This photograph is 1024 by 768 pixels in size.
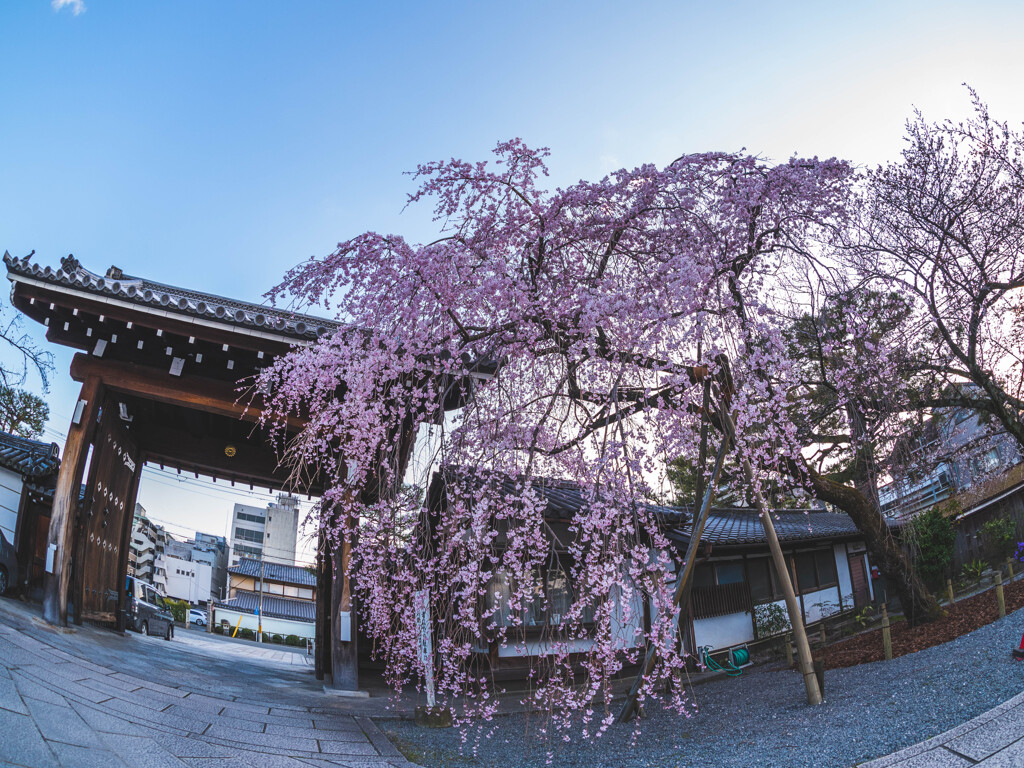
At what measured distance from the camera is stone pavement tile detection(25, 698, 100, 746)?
11.5 feet

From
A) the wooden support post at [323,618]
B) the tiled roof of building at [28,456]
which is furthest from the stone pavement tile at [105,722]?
the tiled roof of building at [28,456]

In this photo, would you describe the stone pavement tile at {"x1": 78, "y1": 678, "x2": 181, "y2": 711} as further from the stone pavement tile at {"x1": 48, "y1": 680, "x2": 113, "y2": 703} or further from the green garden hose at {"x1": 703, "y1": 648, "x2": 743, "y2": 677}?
the green garden hose at {"x1": 703, "y1": 648, "x2": 743, "y2": 677}

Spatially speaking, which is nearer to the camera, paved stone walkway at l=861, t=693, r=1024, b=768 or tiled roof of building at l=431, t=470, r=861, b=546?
paved stone walkway at l=861, t=693, r=1024, b=768

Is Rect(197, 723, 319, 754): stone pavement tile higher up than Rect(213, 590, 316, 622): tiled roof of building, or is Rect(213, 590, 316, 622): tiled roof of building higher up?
Rect(197, 723, 319, 754): stone pavement tile

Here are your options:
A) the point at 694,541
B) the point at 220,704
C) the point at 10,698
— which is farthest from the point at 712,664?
the point at 10,698

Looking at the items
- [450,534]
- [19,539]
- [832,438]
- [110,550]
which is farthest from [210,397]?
[832,438]

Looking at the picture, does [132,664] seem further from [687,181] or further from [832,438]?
[832,438]

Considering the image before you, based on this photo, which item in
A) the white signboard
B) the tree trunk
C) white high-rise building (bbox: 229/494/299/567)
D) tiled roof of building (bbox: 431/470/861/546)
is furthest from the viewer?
white high-rise building (bbox: 229/494/299/567)

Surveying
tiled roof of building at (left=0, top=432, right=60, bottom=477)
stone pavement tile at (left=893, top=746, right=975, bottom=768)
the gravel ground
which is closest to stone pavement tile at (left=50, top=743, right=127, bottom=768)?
the gravel ground

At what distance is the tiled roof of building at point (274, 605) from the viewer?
34.2 metres

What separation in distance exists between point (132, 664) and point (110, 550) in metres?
5.46

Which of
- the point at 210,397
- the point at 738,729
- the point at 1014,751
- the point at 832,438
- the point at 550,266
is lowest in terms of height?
the point at 738,729

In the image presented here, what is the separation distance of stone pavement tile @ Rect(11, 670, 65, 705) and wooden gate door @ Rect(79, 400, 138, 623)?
4.80 meters

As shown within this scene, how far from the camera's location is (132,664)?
624 centimetres
